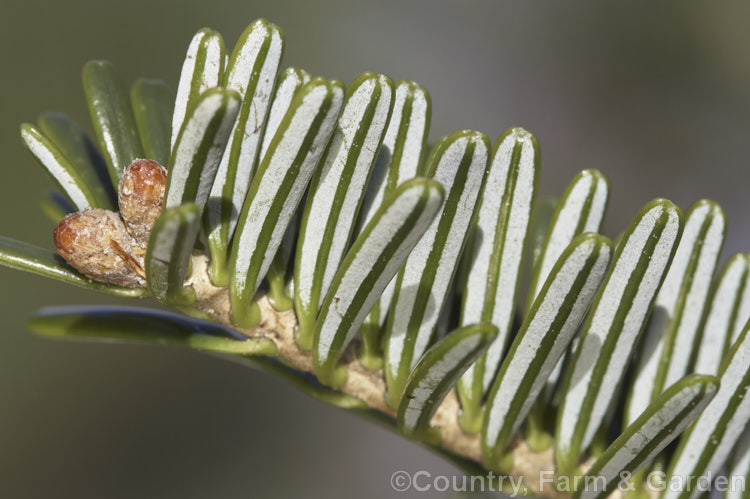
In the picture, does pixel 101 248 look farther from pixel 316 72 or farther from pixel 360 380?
pixel 316 72

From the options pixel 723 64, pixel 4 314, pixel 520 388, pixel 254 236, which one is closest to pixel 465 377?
pixel 520 388

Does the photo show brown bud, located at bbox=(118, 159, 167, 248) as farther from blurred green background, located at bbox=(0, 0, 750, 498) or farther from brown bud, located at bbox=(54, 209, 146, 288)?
blurred green background, located at bbox=(0, 0, 750, 498)

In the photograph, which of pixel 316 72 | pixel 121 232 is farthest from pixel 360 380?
pixel 316 72

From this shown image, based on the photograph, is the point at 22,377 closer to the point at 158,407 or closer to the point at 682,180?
the point at 158,407

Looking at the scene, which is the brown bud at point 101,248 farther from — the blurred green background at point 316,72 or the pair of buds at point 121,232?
the blurred green background at point 316,72

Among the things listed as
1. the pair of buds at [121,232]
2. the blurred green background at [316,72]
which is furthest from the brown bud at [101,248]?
the blurred green background at [316,72]

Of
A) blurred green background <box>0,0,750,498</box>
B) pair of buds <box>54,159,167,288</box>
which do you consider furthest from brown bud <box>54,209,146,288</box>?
blurred green background <box>0,0,750,498</box>
